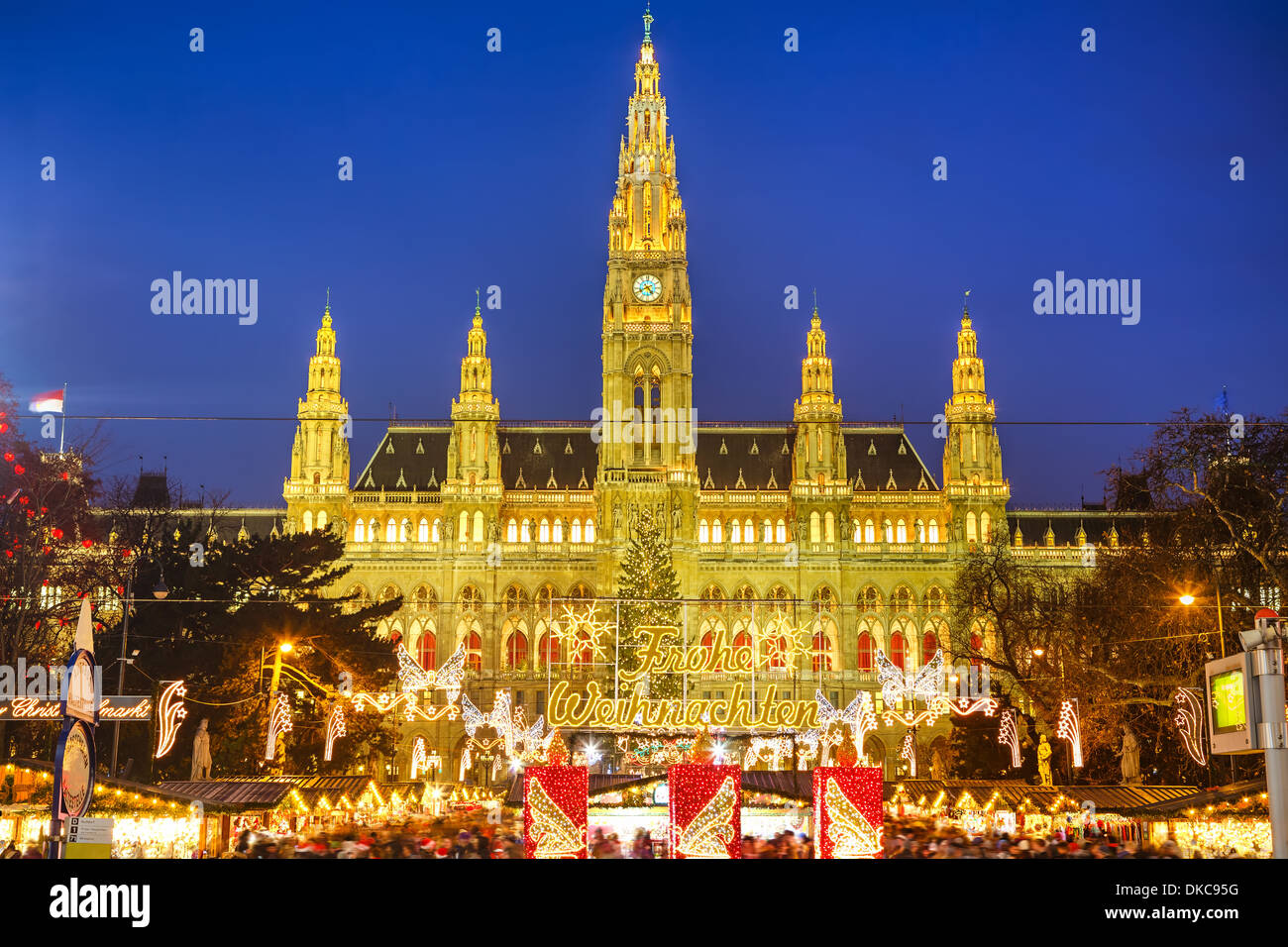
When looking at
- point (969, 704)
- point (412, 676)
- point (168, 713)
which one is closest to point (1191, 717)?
point (969, 704)

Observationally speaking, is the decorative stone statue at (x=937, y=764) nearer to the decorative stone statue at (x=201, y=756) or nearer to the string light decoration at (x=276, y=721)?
the string light decoration at (x=276, y=721)

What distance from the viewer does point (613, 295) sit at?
84000 millimetres

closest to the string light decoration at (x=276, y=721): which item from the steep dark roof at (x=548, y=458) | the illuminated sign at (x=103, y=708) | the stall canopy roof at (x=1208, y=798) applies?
the illuminated sign at (x=103, y=708)

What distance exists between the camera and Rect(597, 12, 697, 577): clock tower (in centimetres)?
8006

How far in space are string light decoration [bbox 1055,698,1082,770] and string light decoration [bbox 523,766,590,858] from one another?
24.0 meters

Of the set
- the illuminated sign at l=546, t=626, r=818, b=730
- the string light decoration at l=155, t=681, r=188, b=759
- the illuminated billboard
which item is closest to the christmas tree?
the illuminated sign at l=546, t=626, r=818, b=730

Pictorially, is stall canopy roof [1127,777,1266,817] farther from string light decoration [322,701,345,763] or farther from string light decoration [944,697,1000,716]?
string light decoration [322,701,345,763]

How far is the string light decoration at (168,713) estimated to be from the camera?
31.7 metres

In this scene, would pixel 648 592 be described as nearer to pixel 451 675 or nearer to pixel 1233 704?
pixel 451 675

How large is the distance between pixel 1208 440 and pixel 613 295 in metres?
53.6

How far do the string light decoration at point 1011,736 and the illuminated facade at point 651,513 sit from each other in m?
26.8

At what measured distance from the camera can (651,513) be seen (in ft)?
260

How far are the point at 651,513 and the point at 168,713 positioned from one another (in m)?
48.6
